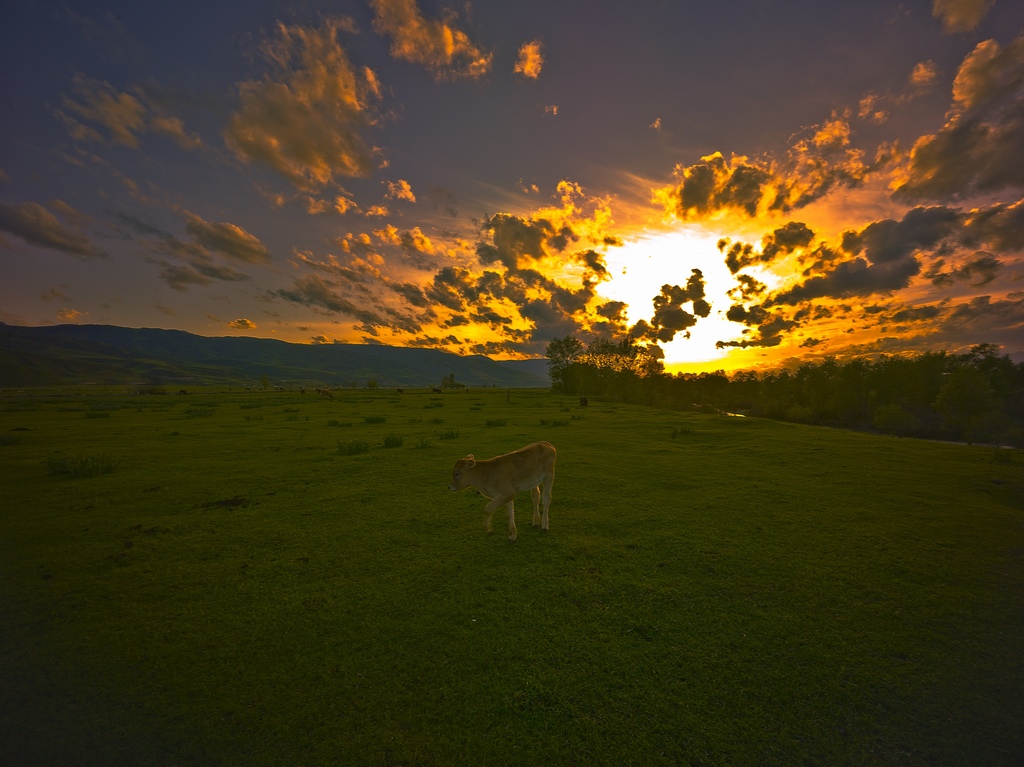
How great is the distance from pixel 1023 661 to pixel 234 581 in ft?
34.6

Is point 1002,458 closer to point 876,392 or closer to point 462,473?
point 462,473

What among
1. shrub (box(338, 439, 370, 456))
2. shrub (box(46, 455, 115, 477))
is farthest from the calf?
shrub (box(46, 455, 115, 477))

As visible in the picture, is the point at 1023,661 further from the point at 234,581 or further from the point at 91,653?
the point at 91,653

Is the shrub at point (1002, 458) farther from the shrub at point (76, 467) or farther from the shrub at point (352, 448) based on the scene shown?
the shrub at point (76, 467)

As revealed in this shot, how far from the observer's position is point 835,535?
7805mm

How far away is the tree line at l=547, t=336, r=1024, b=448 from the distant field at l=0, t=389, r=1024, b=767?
48833 millimetres

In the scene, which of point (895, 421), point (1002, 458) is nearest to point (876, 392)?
point (895, 421)

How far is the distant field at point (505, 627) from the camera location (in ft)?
11.2

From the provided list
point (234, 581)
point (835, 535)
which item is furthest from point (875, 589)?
point (234, 581)

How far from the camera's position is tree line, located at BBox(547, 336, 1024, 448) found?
41688 mm

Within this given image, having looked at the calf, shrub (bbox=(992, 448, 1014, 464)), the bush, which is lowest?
the bush

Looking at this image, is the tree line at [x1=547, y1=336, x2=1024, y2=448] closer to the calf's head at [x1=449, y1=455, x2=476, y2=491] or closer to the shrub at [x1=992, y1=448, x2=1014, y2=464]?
the shrub at [x1=992, y1=448, x2=1014, y2=464]

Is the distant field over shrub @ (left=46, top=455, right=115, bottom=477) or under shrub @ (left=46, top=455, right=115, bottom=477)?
under

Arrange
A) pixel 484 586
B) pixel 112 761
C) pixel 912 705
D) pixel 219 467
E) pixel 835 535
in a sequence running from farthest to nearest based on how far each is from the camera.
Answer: pixel 219 467, pixel 835 535, pixel 484 586, pixel 912 705, pixel 112 761
